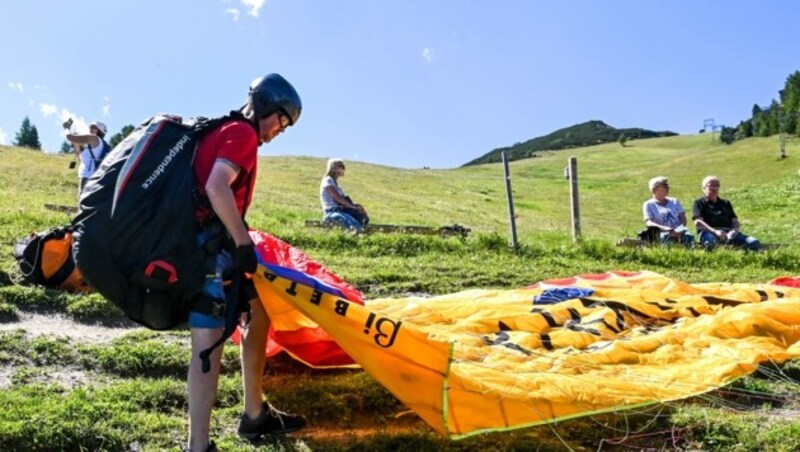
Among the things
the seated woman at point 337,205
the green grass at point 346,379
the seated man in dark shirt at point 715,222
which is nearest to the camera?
the green grass at point 346,379

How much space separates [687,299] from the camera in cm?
682

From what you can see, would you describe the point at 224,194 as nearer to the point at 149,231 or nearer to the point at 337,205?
the point at 149,231

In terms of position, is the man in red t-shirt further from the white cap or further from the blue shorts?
the white cap

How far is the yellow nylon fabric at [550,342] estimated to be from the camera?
3.79 meters

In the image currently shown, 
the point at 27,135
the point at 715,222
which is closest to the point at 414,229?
the point at 715,222

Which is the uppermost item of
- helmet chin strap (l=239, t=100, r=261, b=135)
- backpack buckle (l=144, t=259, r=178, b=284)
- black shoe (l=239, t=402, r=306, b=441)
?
helmet chin strap (l=239, t=100, r=261, b=135)

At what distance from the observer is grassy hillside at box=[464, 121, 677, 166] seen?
127m

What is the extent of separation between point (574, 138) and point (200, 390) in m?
143

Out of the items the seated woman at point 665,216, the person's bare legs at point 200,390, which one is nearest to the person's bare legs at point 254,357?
the person's bare legs at point 200,390

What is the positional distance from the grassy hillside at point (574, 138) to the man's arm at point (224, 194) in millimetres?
112882

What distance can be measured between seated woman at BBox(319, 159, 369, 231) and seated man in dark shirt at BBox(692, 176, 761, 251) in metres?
5.62

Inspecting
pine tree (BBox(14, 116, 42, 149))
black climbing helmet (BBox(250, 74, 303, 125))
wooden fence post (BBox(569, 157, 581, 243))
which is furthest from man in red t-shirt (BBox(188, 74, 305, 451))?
pine tree (BBox(14, 116, 42, 149))

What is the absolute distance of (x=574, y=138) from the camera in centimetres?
14075

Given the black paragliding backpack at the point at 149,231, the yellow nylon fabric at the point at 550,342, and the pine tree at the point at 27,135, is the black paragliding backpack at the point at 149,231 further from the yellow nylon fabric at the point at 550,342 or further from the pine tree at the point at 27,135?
the pine tree at the point at 27,135
